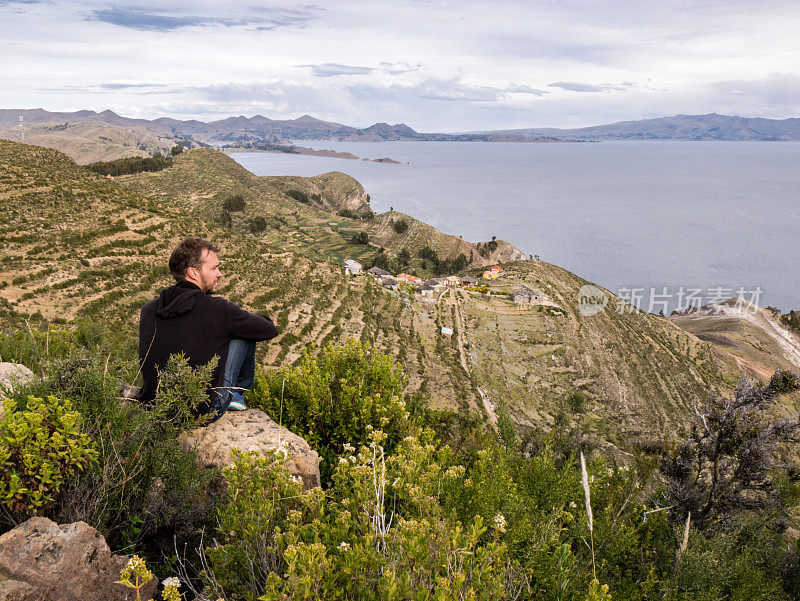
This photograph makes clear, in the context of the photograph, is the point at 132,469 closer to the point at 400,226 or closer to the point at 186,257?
the point at 186,257

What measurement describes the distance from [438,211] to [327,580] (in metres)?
174

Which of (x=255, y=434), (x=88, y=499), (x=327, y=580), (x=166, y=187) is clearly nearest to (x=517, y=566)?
(x=327, y=580)

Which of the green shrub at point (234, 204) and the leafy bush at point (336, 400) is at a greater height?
the green shrub at point (234, 204)

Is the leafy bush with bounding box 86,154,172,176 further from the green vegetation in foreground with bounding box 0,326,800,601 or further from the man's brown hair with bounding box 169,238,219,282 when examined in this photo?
the man's brown hair with bounding box 169,238,219,282

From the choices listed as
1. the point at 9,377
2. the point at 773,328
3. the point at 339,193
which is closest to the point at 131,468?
the point at 9,377

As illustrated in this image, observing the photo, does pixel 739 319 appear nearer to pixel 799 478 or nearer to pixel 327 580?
pixel 799 478

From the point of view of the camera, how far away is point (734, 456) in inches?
255

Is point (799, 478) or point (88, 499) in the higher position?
point (88, 499)

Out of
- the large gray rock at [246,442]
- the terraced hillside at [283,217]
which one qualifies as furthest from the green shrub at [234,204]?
the large gray rock at [246,442]

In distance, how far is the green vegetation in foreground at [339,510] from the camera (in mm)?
2291

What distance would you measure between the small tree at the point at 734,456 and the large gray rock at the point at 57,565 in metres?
6.69

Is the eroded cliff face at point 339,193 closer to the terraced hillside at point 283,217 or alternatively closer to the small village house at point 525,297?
the terraced hillside at point 283,217

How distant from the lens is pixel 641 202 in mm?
198375

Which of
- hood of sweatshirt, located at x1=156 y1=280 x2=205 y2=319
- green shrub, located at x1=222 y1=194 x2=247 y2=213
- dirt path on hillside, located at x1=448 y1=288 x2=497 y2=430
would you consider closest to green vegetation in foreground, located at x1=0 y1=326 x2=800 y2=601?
hood of sweatshirt, located at x1=156 y1=280 x2=205 y2=319
